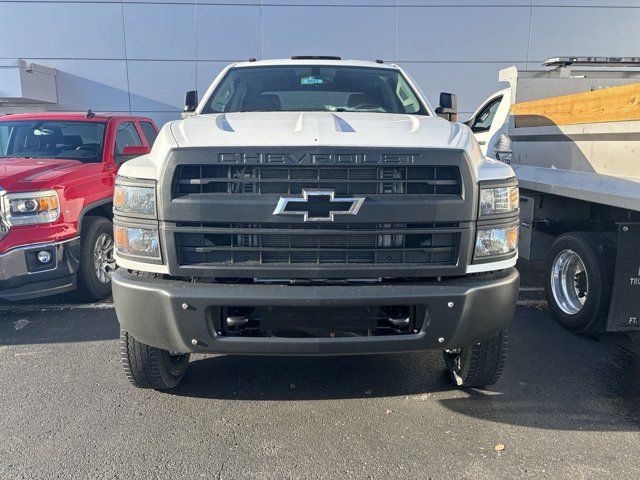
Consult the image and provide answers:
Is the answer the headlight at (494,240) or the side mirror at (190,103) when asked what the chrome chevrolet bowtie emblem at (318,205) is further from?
the side mirror at (190,103)

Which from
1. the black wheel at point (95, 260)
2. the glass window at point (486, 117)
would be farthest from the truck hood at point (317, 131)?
the glass window at point (486, 117)

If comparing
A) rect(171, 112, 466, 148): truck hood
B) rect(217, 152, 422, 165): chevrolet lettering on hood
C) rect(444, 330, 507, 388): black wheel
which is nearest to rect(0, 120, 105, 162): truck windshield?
rect(171, 112, 466, 148): truck hood

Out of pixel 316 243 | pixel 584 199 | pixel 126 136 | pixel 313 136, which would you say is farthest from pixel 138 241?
pixel 126 136

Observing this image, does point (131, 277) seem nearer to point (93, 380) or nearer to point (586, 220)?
point (93, 380)

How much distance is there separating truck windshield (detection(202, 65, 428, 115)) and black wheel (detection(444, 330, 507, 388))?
6.37ft

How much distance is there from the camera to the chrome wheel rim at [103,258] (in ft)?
17.4

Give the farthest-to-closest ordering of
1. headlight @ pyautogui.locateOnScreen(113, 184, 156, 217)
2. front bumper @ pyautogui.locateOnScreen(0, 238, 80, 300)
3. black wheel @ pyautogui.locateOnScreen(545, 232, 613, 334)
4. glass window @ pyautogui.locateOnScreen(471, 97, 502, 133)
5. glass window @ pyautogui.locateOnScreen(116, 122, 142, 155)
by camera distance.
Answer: glass window @ pyautogui.locateOnScreen(471, 97, 502, 133)
glass window @ pyautogui.locateOnScreen(116, 122, 142, 155)
front bumper @ pyautogui.locateOnScreen(0, 238, 80, 300)
black wheel @ pyautogui.locateOnScreen(545, 232, 613, 334)
headlight @ pyautogui.locateOnScreen(113, 184, 156, 217)

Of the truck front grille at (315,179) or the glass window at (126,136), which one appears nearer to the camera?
the truck front grille at (315,179)

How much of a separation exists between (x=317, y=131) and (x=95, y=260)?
11.1 feet

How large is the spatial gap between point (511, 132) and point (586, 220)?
6.06 ft

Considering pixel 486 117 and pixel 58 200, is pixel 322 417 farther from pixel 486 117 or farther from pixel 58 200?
pixel 486 117

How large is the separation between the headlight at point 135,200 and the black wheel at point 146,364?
81cm

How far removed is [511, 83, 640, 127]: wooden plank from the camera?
369cm

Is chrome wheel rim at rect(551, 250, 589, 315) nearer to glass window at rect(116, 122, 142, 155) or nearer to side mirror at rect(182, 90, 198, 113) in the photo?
side mirror at rect(182, 90, 198, 113)
